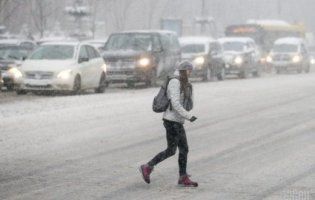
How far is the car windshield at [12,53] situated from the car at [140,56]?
2.92 metres

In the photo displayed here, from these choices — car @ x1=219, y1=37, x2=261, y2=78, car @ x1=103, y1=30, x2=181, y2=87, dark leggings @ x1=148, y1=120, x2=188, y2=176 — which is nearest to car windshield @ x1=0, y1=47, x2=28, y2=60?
car @ x1=103, y1=30, x2=181, y2=87

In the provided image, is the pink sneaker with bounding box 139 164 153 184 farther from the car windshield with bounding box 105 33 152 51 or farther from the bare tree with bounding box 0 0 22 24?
the bare tree with bounding box 0 0 22 24

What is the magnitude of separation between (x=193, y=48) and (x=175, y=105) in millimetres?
27874

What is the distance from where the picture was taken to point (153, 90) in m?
28.8

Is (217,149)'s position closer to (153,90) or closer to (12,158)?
(12,158)

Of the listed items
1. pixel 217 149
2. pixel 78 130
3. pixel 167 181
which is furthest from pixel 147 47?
pixel 167 181

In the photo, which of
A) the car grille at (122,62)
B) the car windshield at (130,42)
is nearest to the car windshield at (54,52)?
the car grille at (122,62)

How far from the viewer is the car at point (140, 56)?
2991cm

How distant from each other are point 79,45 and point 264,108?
7.31 meters

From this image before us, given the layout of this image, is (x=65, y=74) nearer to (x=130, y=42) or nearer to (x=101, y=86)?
(x=101, y=86)

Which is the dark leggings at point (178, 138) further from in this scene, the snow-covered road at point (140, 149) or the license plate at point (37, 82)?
the license plate at point (37, 82)

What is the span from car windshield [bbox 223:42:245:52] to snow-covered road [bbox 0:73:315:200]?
59.7 feet

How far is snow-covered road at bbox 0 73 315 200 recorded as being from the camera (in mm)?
9883

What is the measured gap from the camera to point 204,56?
36781 mm
